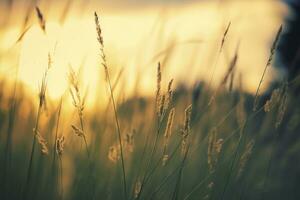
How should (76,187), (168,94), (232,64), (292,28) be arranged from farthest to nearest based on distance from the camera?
(292,28)
(76,187)
(232,64)
(168,94)

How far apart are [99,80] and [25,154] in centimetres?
51

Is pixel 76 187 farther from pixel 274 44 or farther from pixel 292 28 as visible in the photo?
pixel 292 28

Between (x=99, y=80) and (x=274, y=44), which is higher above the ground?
(x=99, y=80)

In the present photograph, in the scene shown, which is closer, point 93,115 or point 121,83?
point 121,83

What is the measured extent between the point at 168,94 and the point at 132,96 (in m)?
1.22

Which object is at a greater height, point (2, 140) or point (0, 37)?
point (0, 37)

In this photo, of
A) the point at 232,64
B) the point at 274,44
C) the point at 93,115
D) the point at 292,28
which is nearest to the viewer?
the point at 274,44

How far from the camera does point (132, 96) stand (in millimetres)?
2410

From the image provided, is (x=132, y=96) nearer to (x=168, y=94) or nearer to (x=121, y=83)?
(x=121, y=83)

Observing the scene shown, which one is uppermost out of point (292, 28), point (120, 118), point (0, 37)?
point (292, 28)

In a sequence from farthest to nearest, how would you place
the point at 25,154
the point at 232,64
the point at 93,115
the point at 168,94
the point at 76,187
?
the point at 93,115 < the point at 25,154 < the point at 76,187 < the point at 232,64 < the point at 168,94

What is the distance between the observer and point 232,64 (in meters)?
1.52

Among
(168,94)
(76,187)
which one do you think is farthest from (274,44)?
(76,187)

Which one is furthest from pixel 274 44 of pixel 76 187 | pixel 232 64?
pixel 76 187
